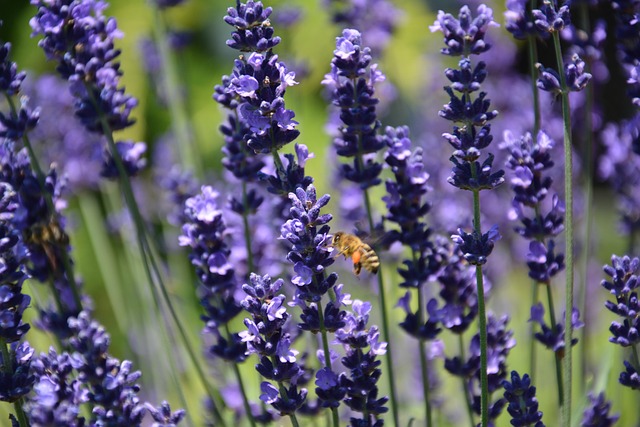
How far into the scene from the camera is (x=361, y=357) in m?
1.29

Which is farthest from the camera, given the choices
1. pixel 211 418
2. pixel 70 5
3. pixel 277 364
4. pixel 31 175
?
pixel 211 418

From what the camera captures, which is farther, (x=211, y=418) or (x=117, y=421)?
(x=211, y=418)

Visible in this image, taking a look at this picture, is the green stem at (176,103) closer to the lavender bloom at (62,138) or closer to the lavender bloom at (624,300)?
the lavender bloom at (62,138)

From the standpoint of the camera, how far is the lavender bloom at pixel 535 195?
1.42m

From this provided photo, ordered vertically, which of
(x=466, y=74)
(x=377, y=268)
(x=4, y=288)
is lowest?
(x=377, y=268)

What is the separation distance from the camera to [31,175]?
5.17 ft

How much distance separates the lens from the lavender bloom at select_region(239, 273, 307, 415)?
119 centimetres

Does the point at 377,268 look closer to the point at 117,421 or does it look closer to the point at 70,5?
the point at 117,421

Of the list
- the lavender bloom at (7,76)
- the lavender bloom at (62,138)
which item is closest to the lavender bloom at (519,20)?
the lavender bloom at (7,76)

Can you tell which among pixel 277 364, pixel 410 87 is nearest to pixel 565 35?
pixel 277 364

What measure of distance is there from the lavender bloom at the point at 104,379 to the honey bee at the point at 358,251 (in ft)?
1.43

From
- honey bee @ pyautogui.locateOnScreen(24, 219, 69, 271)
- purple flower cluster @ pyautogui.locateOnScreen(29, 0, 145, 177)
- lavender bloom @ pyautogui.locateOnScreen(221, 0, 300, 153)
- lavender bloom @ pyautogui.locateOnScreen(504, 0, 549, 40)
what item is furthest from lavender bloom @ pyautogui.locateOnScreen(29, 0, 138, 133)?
lavender bloom @ pyautogui.locateOnScreen(504, 0, 549, 40)

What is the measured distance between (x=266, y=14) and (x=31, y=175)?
0.62 metres

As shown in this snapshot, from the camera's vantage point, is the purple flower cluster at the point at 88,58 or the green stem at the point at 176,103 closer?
the purple flower cluster at the point at 88,58
